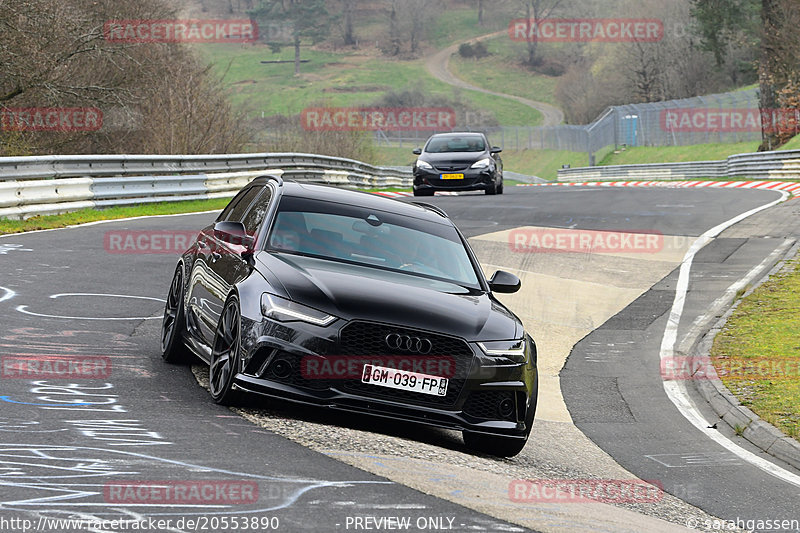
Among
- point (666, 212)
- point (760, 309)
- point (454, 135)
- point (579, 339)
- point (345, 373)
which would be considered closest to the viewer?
point (345, 373)

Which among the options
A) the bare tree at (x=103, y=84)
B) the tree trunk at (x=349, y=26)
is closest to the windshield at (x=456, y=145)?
the bare tree at (x=103, y=84)

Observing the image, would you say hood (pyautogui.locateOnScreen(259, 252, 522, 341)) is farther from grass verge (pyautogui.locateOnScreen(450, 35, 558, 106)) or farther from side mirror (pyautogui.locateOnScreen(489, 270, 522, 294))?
grass verge (pyautogui.locateOnScreen(450, 35, 558, 106))

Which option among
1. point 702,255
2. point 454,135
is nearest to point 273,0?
point 454,135

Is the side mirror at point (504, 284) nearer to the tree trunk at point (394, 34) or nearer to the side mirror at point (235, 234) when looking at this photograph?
the side mirror at point (235, 234)

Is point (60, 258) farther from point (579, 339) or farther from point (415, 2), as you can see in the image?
point (415, 2)

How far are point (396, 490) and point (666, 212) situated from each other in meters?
20.8

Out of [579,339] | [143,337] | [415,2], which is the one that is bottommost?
[579,339]

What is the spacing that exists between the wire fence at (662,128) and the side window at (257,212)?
48.4 metres

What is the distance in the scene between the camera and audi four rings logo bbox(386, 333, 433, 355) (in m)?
7.09

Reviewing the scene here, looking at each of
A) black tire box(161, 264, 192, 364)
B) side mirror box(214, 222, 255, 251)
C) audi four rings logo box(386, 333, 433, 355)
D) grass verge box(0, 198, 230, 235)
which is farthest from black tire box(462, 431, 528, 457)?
grass verge box(0, 198, 230, 235)

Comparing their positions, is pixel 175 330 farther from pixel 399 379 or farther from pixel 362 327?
pixel 399 379

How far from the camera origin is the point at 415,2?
166875 millimetres

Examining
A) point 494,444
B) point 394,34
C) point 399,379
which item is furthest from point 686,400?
point 394,34

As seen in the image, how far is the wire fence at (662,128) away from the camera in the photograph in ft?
203
